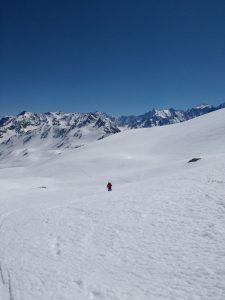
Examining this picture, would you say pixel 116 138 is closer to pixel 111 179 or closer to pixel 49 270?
pixel 111 179

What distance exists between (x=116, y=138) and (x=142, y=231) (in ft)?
283

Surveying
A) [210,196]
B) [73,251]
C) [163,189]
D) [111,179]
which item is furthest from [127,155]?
[73,251]

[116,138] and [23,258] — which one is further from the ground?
[116,138]

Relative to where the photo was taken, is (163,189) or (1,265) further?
(163,189)

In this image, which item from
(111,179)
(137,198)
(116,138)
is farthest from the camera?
(116,138)

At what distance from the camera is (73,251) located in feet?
46.5

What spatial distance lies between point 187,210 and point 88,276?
7.96m

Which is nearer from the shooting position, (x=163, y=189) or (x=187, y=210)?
(x=187, y=210)

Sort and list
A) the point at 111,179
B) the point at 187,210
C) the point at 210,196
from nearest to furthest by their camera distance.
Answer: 1. the point at 187,210
2. the point at 210,196
3. the point at 111,179

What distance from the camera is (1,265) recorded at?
43.8 ft

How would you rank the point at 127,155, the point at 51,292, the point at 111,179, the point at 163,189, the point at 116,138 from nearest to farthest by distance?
the point at 51,292 → the point at 163,189 → the point at 111,179 → the point at 127,155 → the point at 116,138

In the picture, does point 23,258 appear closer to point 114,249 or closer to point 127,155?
point 114,249

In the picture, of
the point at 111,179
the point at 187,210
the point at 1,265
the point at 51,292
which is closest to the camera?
the point at 51,292

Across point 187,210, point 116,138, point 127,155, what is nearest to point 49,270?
point 187,210
